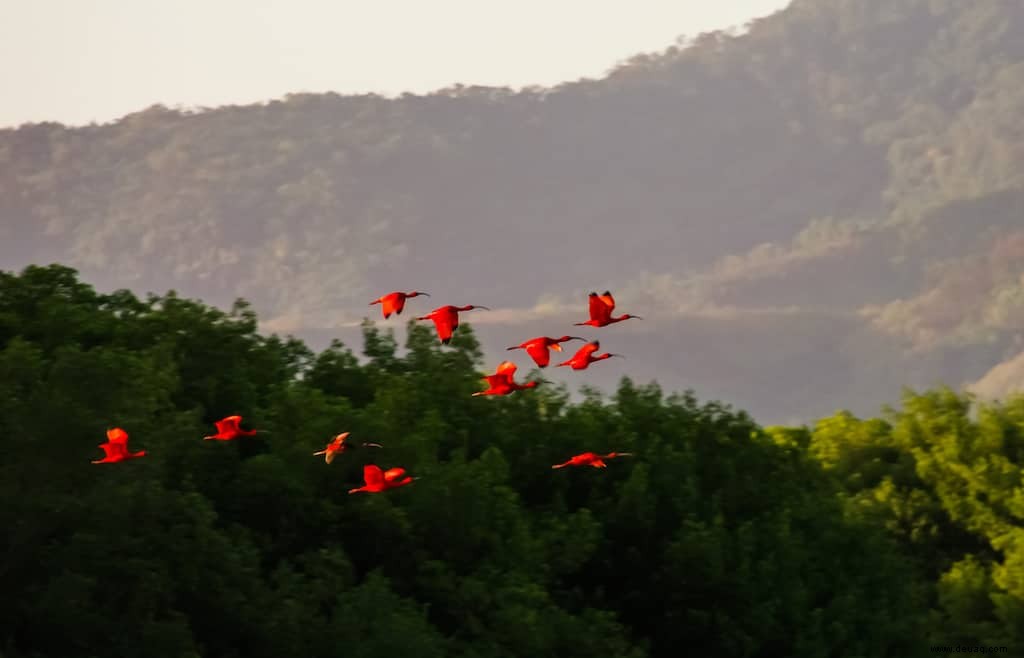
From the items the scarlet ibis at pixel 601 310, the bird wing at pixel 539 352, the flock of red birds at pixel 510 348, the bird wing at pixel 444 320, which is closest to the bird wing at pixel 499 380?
the flock of red birds at pixel 510 348

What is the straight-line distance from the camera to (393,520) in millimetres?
43969

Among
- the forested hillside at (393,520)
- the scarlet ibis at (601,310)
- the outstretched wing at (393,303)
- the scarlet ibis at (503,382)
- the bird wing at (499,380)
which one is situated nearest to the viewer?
the outstretched wing at (393,303)

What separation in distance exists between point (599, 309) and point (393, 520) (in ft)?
85.3

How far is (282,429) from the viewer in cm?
4578

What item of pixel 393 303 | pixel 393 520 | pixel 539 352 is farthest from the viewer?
pixel 393 520

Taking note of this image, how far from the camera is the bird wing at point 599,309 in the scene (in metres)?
18.5

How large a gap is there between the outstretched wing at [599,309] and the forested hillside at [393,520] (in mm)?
18982

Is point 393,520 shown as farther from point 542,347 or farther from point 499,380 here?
point 542,347

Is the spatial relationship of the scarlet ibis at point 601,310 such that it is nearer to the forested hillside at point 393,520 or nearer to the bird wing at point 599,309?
the bird wing at point 599,309

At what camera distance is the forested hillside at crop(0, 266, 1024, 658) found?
119 ft

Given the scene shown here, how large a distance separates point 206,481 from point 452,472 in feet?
18.5

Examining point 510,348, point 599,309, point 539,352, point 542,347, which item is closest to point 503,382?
point 539,352

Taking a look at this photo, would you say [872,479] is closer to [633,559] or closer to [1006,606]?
[1006,606]

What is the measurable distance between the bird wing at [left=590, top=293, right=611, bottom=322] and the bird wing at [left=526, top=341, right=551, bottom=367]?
1.81 ft
